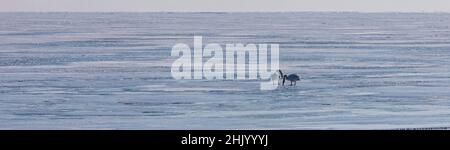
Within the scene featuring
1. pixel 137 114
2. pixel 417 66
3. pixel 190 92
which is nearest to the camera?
pixel 137 114

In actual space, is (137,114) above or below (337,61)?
below

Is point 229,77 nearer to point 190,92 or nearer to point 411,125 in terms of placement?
point 190,92

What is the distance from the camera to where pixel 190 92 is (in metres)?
9.77

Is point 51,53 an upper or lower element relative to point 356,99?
upper

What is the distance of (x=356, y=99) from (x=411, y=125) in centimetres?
244

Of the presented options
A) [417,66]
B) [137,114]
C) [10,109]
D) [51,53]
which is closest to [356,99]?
[137,114]

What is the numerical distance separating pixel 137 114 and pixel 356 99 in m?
2.51

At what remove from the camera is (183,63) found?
52.9 ft

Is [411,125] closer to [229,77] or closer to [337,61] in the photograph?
[229,77]
